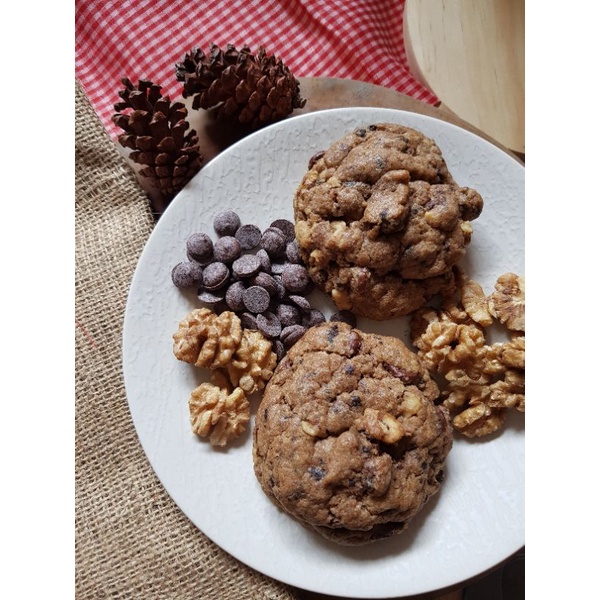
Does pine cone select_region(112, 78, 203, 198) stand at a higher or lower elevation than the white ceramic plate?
higher

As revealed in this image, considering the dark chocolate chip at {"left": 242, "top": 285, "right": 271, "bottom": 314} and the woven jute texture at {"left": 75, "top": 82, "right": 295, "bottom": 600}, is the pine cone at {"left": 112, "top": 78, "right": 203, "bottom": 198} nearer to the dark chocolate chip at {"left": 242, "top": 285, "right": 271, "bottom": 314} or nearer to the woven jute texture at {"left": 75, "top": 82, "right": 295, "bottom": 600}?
the woven jute texture at {"left": 75, "top": 82, "right": 295, "bottom": 600}

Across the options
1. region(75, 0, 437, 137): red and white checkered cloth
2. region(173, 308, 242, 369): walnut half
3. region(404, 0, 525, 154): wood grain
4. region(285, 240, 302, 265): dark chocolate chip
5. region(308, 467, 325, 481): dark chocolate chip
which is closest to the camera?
region(308, 467, 325, 481): dark chocolate chip

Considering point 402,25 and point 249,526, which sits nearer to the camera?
point 249,526

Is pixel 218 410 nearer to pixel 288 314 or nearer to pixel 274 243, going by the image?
pixel 288 314

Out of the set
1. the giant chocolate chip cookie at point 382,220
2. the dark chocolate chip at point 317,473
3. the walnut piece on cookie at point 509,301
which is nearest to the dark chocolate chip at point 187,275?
the giant chocolate chip cookie at point 382,220

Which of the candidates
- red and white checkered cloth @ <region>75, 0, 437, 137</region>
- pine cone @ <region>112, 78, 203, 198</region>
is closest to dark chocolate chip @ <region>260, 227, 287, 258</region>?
pine cone @ <region>112, 78, 203, 198</region>

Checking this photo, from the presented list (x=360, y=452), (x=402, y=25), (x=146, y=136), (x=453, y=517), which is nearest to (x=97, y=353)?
(x=146, y=136)

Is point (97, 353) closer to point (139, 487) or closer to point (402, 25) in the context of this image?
point (139, 487)
